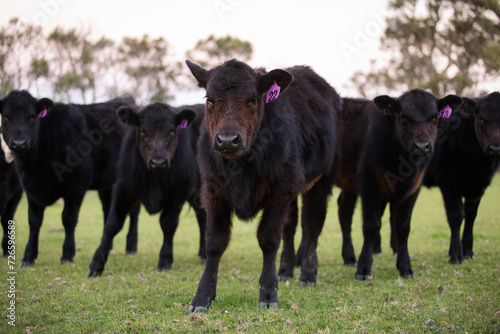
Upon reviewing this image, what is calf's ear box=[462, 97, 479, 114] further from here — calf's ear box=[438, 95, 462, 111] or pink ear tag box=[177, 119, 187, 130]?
pink ear tag box=[177, 119, 187, 130]

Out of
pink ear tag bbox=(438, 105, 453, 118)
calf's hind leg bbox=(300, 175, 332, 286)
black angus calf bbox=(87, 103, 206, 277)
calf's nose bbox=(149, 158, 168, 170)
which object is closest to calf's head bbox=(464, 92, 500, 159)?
pink ear tag bbox=(438, 105, 453, 118)

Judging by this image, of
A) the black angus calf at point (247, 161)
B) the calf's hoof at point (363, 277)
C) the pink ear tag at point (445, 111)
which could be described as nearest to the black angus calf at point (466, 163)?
the pink ear tag at point (445, 111)

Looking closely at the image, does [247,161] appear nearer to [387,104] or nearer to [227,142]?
[227,142]

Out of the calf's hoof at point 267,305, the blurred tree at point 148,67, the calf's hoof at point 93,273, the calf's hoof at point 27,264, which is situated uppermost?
the blurred tree at point 148,67

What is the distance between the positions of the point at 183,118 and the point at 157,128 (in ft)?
1.85

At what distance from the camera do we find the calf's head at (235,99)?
4.86 m

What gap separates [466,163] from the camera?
847 centimetres

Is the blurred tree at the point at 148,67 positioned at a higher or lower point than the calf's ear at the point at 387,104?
higher

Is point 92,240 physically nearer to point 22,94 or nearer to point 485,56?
point 22,94

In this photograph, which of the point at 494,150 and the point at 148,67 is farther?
the point at 148,67

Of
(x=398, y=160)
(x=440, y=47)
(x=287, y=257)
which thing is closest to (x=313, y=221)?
(x=287, y=257)

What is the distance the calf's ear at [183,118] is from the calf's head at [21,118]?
2196 mm

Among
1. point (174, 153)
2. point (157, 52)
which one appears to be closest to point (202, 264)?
point (174, 153)

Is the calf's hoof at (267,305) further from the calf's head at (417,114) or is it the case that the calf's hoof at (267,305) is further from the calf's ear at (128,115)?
the calf's ear at (128,115)
